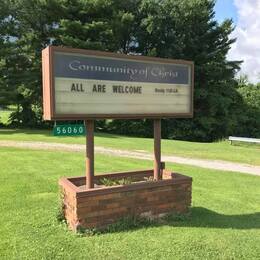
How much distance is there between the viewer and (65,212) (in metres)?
5.50

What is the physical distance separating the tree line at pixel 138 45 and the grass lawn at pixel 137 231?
1758cm

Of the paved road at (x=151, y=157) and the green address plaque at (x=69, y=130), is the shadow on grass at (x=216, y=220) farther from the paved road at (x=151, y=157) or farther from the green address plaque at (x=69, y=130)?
the paved road at (x=151, y=157)

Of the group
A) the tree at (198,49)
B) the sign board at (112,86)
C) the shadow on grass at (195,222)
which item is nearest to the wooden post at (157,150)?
the sign board at (112,86)

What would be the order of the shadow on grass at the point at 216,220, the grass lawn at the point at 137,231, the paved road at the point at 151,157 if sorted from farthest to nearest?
the paved road at the point at 151,157 → the shadow on grass at the point at 216,220 → the grass lawn at the point at 137,231

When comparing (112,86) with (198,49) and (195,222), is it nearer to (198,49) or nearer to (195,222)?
(195,222)

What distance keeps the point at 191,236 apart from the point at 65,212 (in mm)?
1817

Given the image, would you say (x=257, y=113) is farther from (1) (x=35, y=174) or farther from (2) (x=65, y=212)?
(2) (x=65, y=212)

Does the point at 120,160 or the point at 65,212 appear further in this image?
the point at 120,160

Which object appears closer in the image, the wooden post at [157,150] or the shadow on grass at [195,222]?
the shadow on grass at [195,222]

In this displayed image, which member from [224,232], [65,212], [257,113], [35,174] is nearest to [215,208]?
[224,232]

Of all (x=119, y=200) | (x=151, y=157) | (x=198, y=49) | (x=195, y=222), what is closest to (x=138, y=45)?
(x=198, y=49)

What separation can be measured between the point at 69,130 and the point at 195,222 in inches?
92.0

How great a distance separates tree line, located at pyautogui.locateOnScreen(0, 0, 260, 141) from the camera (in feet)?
82.6

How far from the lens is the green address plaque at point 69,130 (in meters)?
5.23
